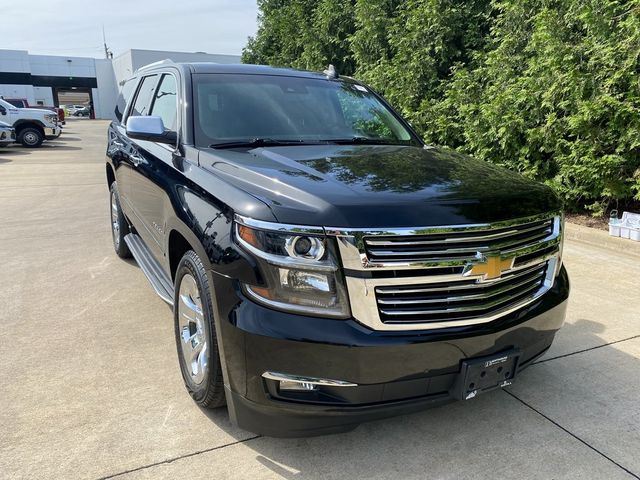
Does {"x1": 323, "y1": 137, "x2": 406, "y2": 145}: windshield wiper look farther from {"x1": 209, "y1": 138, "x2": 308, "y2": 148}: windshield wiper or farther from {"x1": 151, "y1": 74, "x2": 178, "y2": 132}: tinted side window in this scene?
{"x1": 151, "y1": 74, "x2": 178, "y2": 132}: tinted side window

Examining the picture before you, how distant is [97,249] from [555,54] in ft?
20.3

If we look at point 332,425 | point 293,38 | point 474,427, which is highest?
point 293,38

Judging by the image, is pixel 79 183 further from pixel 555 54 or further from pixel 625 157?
pixel 625 157

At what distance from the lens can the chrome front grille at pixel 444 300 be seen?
212 cm

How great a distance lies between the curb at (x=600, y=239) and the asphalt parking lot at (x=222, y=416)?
137cm

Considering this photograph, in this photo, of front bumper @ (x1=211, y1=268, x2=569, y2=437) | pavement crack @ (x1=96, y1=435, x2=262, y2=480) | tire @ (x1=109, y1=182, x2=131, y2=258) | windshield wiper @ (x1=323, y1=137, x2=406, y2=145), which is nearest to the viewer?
front bumper @ (x1=211, y1=268, x2=569, y2=437)

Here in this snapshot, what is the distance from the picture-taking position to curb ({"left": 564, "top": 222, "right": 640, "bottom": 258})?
5.88 meters

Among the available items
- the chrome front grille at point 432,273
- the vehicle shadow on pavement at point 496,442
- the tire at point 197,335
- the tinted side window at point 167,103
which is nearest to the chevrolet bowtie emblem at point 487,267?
the chrome front grille at point 432,273

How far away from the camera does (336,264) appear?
2064 mm

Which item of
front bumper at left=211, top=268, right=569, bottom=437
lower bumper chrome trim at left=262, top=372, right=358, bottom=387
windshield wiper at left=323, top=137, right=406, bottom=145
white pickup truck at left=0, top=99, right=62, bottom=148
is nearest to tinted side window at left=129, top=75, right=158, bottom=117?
windshield wiper at left=323, top=137, right=406, bottom=145

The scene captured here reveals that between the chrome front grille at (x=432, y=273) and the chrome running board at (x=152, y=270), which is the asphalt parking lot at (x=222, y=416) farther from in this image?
the chrome front grille at (x=432, y=273)

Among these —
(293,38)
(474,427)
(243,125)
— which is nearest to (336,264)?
(474,427)

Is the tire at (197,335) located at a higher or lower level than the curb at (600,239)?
higher

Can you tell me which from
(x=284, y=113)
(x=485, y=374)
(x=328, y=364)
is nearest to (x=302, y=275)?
(x=328, y=364)
